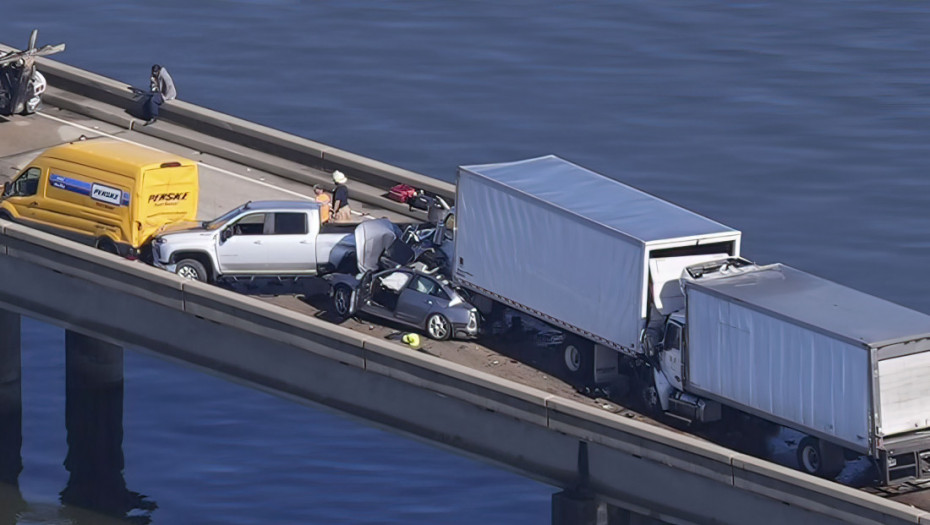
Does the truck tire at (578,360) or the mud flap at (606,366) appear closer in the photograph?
the mud flap at (606,366)

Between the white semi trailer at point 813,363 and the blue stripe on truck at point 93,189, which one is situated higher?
the blue stripe on truck at point 93,189

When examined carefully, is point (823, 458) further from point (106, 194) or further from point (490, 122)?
point (490, 122)

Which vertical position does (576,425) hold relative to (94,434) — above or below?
above

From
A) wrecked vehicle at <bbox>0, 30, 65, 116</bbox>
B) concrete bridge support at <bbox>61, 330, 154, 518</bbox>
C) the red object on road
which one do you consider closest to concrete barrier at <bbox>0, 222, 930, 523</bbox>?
concrete bridge support at <bbox>61, 330, 154, 518</bbox>

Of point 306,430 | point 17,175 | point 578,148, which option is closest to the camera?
point 17,175

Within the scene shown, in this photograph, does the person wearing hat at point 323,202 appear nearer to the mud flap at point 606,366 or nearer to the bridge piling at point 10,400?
the mud flap at point 606,366

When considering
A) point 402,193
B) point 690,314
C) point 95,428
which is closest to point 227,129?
point 402,193

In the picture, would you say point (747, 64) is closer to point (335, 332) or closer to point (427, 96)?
point (427, 96)

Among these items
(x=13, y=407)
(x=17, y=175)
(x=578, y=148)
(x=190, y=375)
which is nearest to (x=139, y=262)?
(x=17, y=175)

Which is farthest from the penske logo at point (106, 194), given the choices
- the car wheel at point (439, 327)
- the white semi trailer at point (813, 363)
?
the white semi trailer at point (813, 363)
